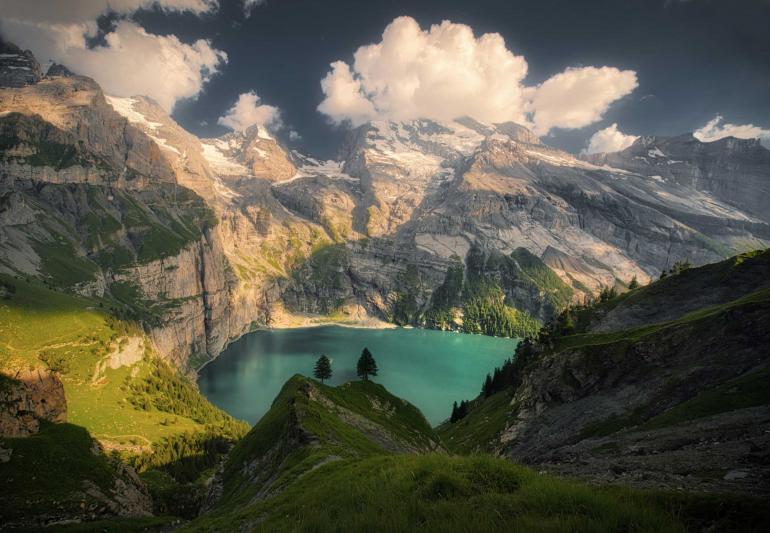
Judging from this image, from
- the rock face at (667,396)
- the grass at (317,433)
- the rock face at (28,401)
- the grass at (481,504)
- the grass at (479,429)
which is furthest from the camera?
the grass at (479,429)

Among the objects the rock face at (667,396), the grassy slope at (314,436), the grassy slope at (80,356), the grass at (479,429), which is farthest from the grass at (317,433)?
the grassy slope at (80,356)

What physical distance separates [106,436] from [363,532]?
98057 millimetres

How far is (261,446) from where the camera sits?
1550 inches

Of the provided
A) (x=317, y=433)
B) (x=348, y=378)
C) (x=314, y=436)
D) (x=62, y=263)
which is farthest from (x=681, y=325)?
(x=62, y=263)

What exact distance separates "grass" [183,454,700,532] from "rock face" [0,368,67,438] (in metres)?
55.6

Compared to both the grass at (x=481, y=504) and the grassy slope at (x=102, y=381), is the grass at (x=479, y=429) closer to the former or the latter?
the grass at (x=481, y=504)

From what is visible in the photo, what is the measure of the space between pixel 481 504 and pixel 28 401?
7141 cm

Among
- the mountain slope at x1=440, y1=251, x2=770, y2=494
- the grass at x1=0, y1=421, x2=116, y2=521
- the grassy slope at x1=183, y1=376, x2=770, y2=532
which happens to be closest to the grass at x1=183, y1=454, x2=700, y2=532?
the grassy slope at x1=183, y1=376, x2=770, y2=532

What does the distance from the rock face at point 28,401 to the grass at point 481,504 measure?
183 feet

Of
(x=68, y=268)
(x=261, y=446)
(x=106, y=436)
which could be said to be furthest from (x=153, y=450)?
(x=68, y=268)

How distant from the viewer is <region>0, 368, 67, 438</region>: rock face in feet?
148

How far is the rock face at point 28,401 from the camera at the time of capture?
45.2m

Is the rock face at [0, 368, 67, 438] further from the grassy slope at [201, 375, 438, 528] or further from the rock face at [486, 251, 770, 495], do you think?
the rock face at [486, 251, 770, 495]

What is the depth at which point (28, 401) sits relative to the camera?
53.1 meters
